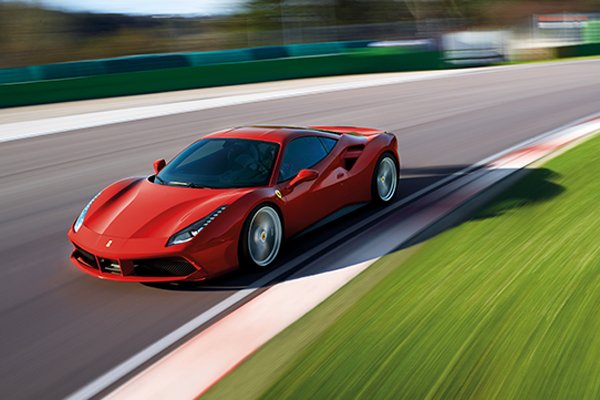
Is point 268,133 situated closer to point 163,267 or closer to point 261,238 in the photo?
point 261,238

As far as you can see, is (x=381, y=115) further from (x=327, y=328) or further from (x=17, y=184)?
(x=327, y=328)

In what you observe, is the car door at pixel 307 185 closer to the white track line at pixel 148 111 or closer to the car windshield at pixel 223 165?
the car windshield at pixel 223 165

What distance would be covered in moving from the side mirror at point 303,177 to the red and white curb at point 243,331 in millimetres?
803

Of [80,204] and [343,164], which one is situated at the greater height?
[343,164]

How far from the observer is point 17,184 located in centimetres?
1060

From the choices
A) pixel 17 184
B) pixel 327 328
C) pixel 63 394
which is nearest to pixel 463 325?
pixel 327 328

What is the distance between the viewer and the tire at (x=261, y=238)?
5.93 meters

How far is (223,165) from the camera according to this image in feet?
21.5

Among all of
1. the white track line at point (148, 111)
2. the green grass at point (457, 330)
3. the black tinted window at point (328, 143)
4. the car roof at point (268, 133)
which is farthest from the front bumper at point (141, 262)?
the white track line at point (148, 111)

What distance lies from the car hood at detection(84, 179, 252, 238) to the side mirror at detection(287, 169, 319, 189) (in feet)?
1.73

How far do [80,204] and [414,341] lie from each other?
592 cm

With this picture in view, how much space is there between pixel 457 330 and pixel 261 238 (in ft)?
6.98

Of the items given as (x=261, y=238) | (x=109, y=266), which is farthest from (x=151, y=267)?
(x=261, y=238)

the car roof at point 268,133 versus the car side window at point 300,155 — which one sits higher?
the car roof at point 268,133
